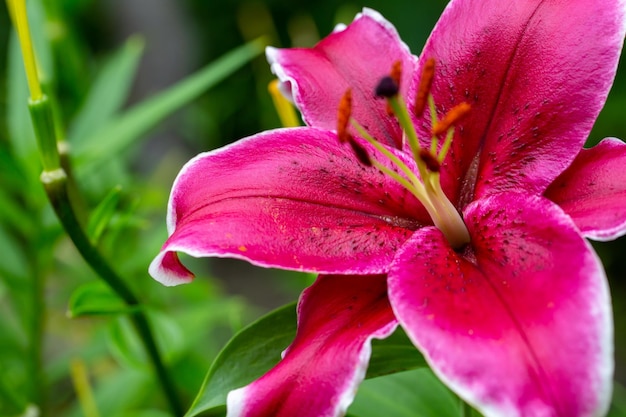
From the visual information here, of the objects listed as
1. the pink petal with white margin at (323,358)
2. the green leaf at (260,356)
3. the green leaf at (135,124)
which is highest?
the green leaf at (135,124)

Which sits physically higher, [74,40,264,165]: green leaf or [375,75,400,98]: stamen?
[375,75,400,98]: stamen

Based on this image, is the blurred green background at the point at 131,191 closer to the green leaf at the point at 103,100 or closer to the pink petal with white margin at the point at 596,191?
the green leaf at the point at 103,100

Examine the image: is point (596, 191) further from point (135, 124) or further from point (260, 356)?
point (135, 124)

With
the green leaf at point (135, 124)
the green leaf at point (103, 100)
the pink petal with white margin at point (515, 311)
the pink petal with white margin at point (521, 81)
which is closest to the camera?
the pink petal with white margin at point (515, 311)

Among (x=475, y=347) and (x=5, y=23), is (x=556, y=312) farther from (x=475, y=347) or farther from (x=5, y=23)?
(x=5, y=23)

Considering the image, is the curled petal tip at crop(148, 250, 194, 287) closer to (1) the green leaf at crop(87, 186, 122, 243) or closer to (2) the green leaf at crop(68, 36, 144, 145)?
(1) the green leaf at crop(87, 186, 122, 243)

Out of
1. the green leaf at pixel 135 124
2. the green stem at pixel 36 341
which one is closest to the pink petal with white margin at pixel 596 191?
the green leaf at pixel 135 124

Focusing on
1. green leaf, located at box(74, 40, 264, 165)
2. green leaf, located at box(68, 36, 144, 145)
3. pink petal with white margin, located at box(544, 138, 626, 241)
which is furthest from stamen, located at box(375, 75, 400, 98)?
green leaf, located at box(68, 36, 144, 145)
